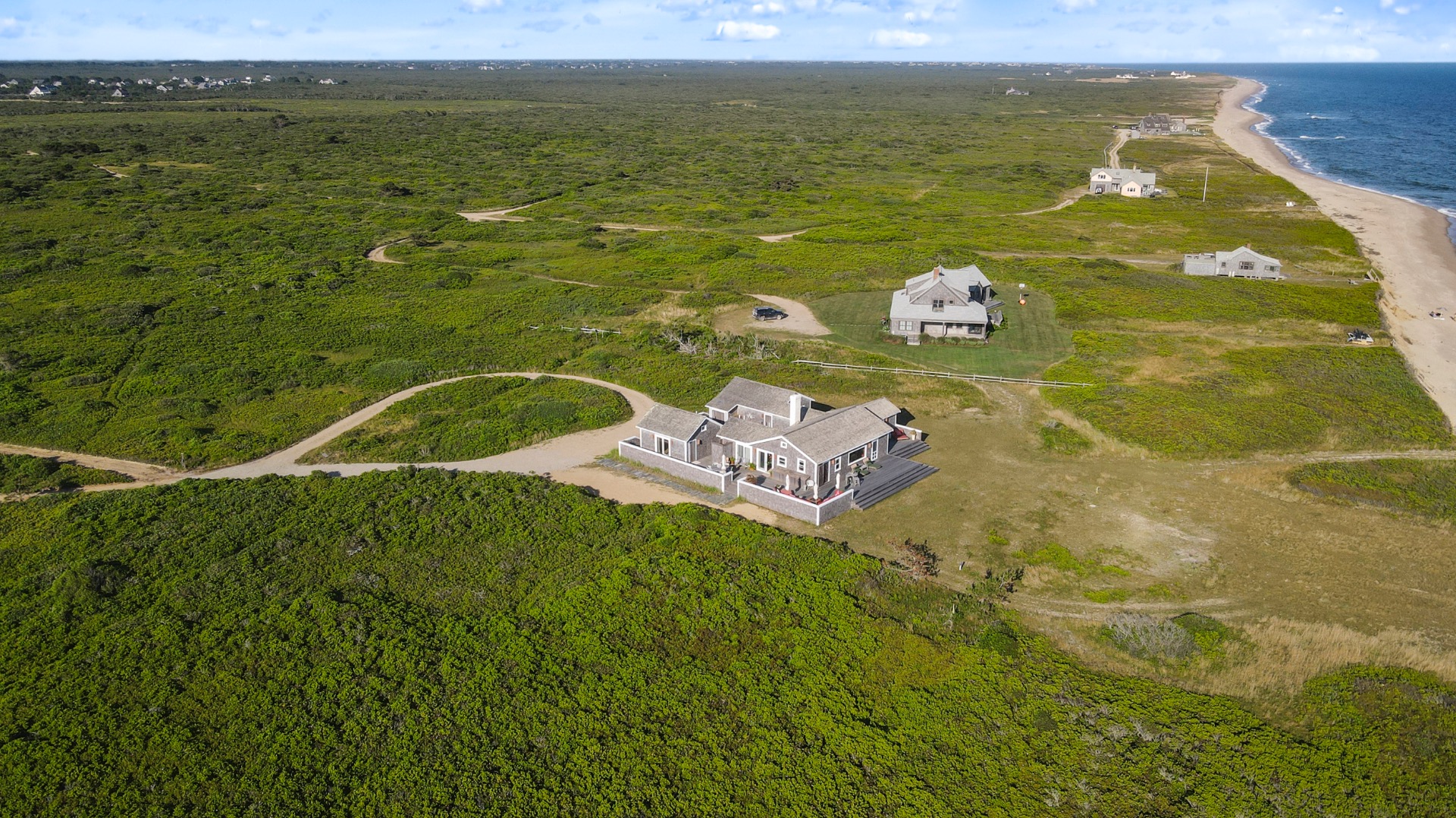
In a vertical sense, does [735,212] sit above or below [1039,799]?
above

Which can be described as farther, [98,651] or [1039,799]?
[98,651]

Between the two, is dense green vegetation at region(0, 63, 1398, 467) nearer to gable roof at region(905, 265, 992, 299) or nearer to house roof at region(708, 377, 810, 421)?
gable roof at region(905, 265, 992, 299)

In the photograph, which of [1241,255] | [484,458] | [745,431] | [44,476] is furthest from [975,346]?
[44,476]

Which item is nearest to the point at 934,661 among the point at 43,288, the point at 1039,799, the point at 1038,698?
the point at 1038,698

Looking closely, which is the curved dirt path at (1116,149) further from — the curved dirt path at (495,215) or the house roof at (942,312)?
the house roof at (942,312)

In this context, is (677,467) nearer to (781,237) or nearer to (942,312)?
(942,312)

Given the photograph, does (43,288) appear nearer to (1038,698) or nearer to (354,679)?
(354,679)
